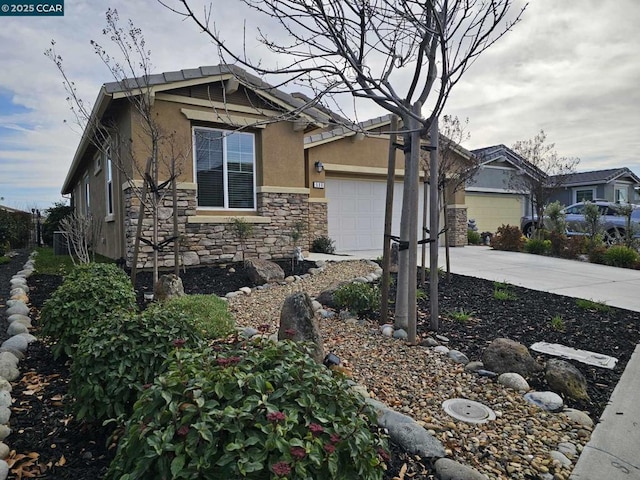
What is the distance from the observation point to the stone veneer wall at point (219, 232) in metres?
7.91

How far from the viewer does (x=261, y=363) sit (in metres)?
1.72

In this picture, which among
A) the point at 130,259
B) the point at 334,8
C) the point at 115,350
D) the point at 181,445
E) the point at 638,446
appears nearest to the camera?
the point at 181,445

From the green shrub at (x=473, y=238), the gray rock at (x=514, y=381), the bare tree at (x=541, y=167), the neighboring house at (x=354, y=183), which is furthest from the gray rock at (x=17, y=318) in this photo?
the bare tree at (x=541, y=167)

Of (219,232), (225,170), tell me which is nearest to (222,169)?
(225,170)

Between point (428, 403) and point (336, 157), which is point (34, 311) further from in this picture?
point (336, 157)

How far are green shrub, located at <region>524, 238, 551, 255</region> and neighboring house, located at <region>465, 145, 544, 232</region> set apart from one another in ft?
21.9

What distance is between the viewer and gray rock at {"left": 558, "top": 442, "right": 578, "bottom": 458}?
2336mm

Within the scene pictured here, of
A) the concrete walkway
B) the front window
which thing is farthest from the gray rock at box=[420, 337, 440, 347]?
the front window

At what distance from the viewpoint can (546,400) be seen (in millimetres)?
2865

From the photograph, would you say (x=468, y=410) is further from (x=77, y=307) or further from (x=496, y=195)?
(x=496, y=195)

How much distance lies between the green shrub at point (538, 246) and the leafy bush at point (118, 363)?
1166 cm

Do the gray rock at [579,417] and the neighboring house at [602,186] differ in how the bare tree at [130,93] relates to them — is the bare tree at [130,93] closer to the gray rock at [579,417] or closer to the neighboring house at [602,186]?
the gray rock at [579,417]

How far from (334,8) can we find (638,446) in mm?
3645

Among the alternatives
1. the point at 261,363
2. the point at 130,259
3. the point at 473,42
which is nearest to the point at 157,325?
the point at 261,363
